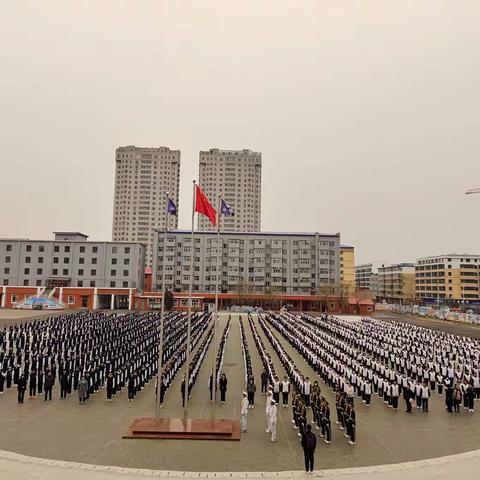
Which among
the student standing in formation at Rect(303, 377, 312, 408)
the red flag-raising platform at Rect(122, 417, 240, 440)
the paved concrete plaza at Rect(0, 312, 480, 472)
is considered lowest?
the paved concrete plaza at Rect(0, 312, 480, 472)

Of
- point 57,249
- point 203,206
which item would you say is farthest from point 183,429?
point 57,249

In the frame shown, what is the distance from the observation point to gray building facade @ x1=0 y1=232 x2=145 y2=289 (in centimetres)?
7244

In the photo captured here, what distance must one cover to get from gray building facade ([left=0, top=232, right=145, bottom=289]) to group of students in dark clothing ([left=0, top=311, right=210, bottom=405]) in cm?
3431

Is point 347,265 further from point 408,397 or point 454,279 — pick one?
point 408,397

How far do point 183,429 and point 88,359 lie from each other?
11.7 metres

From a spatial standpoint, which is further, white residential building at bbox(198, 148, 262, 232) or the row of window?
white residential building at bbox(198, 148, 262, 232)

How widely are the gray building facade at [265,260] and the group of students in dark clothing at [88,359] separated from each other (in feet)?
137

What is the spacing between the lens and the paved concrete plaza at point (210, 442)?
34.7ft

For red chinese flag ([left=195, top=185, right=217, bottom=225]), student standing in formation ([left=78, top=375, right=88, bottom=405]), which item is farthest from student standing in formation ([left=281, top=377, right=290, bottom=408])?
student standing in formation ([left=78, top=375, right=88, bottom=405])

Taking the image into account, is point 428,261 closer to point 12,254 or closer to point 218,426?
point 12,254

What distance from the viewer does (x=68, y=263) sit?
73.1 m

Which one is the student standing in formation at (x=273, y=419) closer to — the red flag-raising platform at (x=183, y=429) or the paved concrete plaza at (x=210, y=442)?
the paved concrete plaza at (x=210, y=442)

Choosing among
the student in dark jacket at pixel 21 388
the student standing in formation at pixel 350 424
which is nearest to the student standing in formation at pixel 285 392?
the student standing in formation at pixel 350 424

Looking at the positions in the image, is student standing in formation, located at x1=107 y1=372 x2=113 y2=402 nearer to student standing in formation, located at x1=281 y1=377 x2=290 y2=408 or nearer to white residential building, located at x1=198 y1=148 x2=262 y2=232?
student standing in formation, located at x1=281 y1=377 x2=290 y2=408
